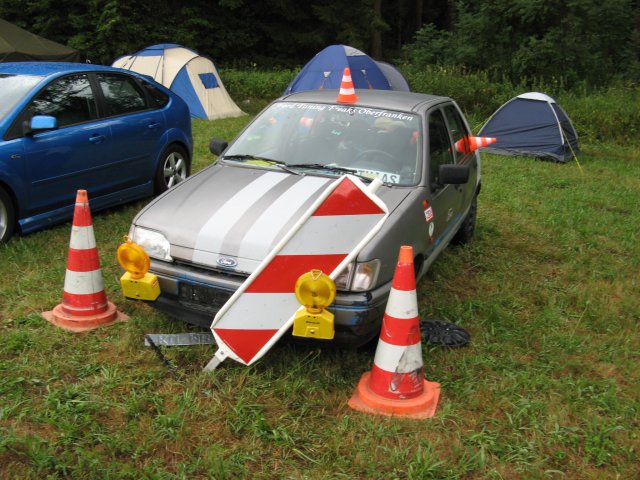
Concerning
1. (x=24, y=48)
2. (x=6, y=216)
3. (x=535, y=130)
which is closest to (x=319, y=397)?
(x=6, y=216)

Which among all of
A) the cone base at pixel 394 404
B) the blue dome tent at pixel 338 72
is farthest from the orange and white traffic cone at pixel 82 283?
the blue dome tent at pixel 338 72

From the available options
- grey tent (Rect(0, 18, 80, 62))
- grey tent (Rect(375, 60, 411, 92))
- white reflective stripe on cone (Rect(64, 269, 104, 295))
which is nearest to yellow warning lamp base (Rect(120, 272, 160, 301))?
white reflective stripe on cone (Rect(64, 269, 104, 295))

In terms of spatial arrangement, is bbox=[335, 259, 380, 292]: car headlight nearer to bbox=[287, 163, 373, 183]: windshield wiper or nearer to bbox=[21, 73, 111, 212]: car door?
bbox=[287, 163, 373, 183]: windshield wiper

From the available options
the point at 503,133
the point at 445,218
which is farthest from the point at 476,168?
the point at 503,133

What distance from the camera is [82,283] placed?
406 cm

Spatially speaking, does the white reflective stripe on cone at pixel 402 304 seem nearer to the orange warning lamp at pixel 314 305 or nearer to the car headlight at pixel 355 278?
the car headlight at pixel 355 278

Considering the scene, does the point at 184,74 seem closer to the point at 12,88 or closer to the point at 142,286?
the point at 12,88

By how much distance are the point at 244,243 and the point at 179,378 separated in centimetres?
83

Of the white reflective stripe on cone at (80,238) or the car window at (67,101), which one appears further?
the car window at (67,101)

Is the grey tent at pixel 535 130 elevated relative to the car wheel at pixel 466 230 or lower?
lower

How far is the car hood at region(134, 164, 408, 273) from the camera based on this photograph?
11.3 feet

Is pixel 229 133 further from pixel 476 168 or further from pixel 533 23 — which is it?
pixel 533 23

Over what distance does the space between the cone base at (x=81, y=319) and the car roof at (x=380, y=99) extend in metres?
2.11

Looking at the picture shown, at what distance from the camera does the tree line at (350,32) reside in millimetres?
19531
